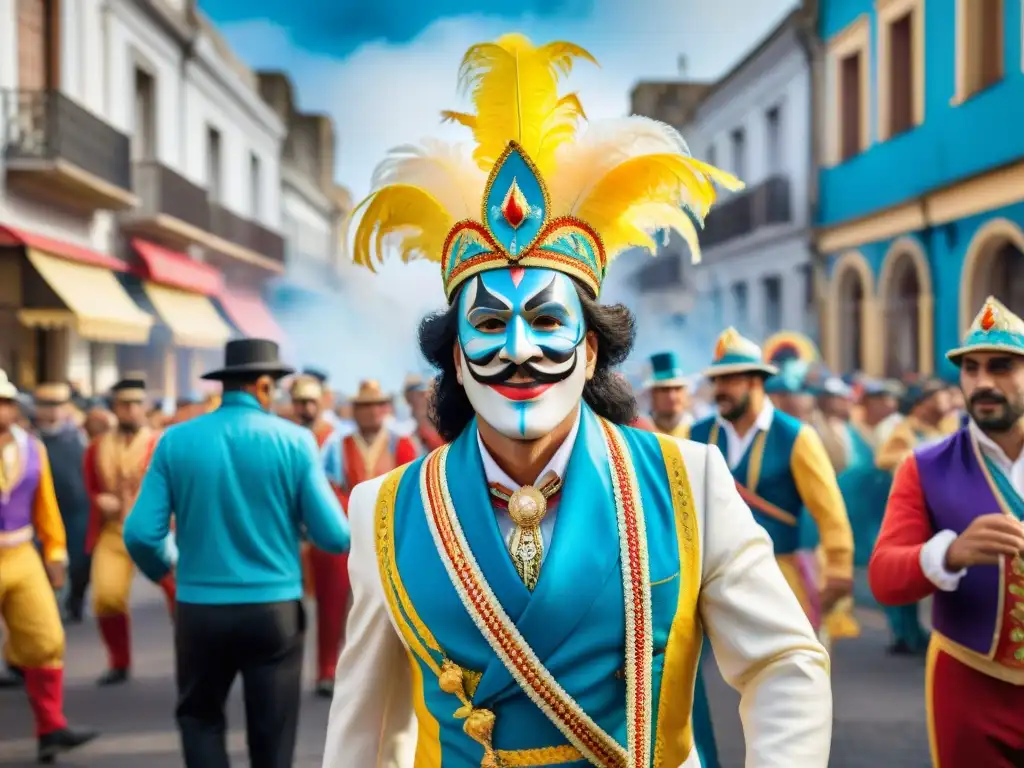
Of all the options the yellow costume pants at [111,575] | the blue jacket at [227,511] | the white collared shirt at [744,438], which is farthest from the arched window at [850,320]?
the blue jacket at [227,511]

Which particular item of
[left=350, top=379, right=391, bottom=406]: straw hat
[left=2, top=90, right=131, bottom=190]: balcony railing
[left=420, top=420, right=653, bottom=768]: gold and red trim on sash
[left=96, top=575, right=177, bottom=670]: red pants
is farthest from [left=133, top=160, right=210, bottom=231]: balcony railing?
[left=420, top=420, right=653, bottom=768]: gold and red trim on sash

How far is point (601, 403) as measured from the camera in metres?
2.78

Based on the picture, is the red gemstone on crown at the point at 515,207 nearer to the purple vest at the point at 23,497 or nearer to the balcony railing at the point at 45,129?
the purple vest at the point at 23,497

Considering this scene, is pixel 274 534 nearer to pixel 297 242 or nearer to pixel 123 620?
pixel 123 620

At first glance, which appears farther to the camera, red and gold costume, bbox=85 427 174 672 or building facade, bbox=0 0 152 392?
building facade, bbox=0 0 152 392

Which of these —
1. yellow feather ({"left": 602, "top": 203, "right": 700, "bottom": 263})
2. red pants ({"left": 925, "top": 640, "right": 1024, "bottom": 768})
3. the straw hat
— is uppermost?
yellow feather ({"left": 602, "top": 203, "right": 700, "bottom": 263})

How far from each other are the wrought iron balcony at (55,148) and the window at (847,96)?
11.6m

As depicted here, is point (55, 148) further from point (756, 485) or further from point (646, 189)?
point (646, 189)

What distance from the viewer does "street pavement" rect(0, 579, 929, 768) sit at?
20.2 feet

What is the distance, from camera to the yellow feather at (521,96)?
2.61 metres

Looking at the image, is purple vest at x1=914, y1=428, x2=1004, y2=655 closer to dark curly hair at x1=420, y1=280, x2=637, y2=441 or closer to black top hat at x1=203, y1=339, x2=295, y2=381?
dark curly hair at x1=420, y1=280, x2=637, y2=441

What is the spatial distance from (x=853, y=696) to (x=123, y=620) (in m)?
4.48

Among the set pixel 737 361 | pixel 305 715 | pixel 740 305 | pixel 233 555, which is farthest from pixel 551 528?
pixel 740 305

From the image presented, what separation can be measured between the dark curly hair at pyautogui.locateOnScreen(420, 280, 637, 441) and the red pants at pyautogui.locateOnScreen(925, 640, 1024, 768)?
5.56 feet
